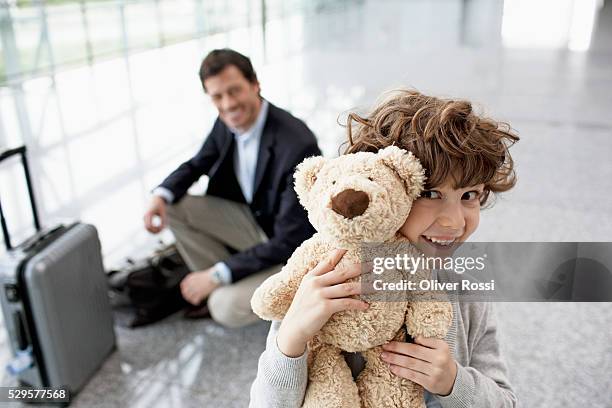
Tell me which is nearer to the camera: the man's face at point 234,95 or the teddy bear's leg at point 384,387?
the teddy bear's leg at point 384,387

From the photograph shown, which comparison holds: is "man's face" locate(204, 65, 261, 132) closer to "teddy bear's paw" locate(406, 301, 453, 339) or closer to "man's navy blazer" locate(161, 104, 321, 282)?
"man's navy blazer" locate(161, 104, 321, 282)

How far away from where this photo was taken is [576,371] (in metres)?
1.86

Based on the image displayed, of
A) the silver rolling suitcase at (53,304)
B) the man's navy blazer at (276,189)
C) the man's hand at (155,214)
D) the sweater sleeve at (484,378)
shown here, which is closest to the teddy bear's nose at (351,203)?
the sweater sleeve at (484,378)

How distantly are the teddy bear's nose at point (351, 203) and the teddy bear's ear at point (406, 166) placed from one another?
8cm

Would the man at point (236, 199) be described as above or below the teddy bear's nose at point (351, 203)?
below

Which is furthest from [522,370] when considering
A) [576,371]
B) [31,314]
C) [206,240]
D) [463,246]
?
[31,314]

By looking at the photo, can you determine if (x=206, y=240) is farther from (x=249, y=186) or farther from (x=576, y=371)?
(x=576, y=371)

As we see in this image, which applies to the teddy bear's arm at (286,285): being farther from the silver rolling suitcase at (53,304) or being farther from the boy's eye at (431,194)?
the silver rolling suitcase at (53,304)

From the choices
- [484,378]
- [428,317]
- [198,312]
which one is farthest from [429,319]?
[198,312]

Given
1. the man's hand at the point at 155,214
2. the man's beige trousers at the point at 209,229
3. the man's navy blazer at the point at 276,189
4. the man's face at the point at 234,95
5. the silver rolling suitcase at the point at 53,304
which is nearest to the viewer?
the silver rolling suitcase at the point at 53,304

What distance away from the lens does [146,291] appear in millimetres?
2219

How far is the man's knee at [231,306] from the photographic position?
200 centimetres

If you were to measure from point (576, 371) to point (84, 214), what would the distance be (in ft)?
8.40

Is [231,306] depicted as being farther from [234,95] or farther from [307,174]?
[307,174]
